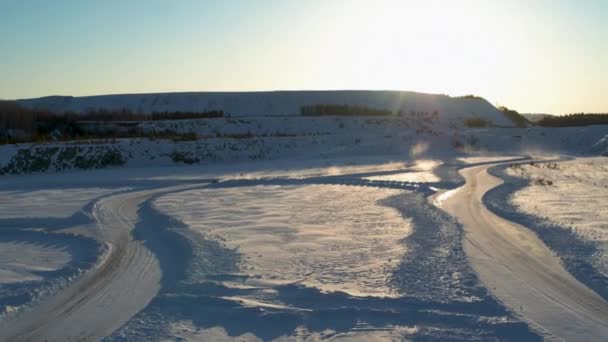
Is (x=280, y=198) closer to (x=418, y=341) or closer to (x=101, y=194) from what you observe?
(x=101, y=194)

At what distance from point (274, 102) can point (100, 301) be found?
49.2 meters

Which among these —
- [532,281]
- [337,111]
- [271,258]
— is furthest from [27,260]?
[337,111]

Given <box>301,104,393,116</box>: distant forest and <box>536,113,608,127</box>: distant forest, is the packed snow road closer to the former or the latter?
<box>301,104,393,116</box>: distant forest

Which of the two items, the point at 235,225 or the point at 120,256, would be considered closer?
the point at 120,256

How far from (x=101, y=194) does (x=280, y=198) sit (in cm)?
557

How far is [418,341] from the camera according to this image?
5.34 metres

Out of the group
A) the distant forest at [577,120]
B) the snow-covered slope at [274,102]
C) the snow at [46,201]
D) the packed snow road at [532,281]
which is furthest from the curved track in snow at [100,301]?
the distant forest at [577,120]

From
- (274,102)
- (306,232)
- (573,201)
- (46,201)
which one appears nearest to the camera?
(306,232)

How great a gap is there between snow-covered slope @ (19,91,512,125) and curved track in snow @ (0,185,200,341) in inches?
1753

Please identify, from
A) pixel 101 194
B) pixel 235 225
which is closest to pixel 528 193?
pixel 235 225

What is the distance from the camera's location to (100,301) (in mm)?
6586

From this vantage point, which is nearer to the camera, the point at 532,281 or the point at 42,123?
the point at 532,281

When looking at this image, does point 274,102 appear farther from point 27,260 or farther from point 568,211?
point 27,260

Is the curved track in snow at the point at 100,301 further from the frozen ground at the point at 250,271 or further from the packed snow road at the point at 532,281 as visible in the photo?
the packed snow road at the point at 532,281
